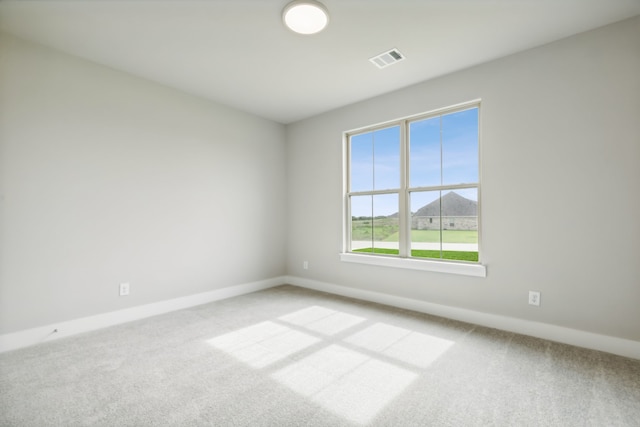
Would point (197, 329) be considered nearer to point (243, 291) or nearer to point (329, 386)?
point (243, 291)

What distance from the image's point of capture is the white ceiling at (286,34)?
2.18 meters

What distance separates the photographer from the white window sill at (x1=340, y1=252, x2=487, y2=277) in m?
2.98

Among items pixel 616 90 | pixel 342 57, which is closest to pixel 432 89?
pixel 342 57

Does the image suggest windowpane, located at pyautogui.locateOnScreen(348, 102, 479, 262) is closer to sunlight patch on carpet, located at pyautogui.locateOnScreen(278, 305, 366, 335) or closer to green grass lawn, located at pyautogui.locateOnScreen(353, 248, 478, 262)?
green grass lawn, located at pyautogui.locateOnScreen(353, 248, 478, 262)

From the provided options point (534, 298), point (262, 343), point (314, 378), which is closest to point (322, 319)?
point (262, 343)

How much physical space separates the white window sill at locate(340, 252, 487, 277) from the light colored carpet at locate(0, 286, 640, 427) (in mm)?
548

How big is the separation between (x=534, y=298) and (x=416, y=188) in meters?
1.61

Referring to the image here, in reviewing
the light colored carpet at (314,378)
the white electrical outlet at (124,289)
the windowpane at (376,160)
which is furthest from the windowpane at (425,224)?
the white electrical outlet at (124,289)

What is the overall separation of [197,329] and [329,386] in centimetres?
161

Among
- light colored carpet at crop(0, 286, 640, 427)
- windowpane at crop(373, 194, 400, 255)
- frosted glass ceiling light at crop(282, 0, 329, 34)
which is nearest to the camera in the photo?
light colored carpet at crop(0, 286, 640, 427)

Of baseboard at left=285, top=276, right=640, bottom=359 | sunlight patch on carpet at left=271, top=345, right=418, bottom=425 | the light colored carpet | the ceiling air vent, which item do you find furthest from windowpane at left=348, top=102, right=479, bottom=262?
sunlight patch on carpet at left=271, top=345, right=418, bottom=425

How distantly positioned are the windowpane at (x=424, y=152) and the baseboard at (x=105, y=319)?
284cm

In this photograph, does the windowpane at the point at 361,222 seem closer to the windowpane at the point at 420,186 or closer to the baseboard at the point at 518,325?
the windowpane at the point at 420,186

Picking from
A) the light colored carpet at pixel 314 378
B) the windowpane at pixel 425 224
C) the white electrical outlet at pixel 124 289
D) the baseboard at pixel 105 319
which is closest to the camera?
the light colored carpet at pixel 314 378
